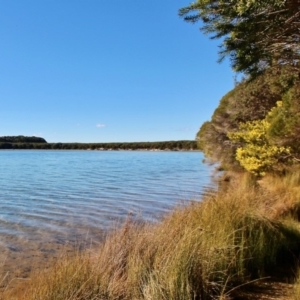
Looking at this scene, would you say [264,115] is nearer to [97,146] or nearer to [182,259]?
[182,259]

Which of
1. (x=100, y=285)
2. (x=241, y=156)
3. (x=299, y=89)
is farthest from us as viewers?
(x=241, y=156)

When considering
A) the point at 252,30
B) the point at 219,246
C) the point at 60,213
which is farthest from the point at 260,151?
the point at 252,30

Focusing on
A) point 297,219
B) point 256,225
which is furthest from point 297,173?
point 256,225

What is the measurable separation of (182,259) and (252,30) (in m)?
2.70

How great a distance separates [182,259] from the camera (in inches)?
161

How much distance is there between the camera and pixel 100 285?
12.3 ft

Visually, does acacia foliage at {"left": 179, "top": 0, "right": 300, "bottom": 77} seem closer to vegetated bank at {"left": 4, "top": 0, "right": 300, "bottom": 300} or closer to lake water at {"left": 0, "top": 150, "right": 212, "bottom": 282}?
vegetated bank at {"left": 4, "top": 0, "right": 300, "bottom": 300}

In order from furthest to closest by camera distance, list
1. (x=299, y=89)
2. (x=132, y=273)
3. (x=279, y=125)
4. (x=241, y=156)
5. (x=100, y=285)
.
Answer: (x=241, y=156), (x=279, y=125), (x=299, y=89), (x=132, y=273), (x=100, y=285)

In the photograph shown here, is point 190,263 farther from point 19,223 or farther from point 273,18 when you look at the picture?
point 19,223

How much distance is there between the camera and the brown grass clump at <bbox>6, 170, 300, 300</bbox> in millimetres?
3729

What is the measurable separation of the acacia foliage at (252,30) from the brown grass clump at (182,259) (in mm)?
2273

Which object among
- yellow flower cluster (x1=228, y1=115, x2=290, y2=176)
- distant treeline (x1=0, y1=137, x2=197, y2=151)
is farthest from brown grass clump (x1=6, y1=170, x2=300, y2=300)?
distant treeline (x1=0, y1=137, x2=197, y2=151)

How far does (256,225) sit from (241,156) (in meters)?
11.5

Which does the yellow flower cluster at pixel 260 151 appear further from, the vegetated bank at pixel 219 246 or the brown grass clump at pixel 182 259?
the brown grass clump at pixel 182 259
